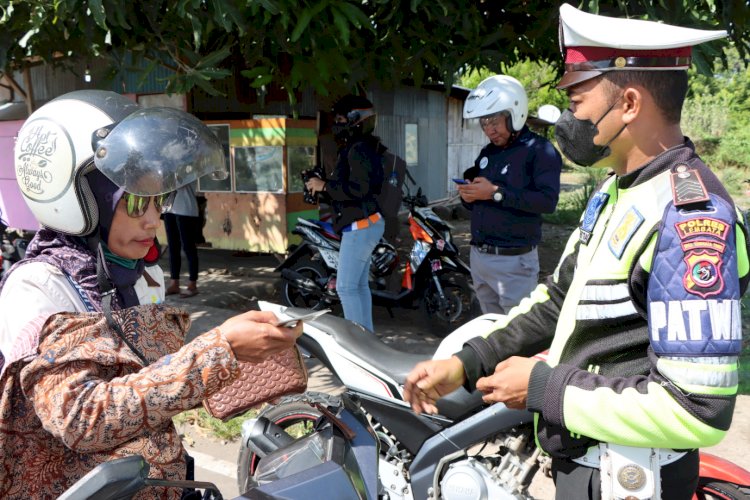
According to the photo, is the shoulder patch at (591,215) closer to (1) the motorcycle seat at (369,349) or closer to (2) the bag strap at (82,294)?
(1) the motorcycle seat at (369,349)

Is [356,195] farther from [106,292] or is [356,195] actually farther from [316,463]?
[106,292]

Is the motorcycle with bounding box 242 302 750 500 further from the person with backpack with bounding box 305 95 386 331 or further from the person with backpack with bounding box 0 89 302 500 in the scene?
the person with backpack with bounding box 305 95 386 331

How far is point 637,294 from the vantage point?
1.34 meters

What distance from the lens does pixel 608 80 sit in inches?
57.4

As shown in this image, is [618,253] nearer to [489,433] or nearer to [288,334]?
[288,334]

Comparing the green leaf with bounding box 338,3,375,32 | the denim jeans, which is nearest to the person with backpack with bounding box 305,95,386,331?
the denim jeans

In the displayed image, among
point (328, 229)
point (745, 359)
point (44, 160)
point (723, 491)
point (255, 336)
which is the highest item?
point (44, 160)

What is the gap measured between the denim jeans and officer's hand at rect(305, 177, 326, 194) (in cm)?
114

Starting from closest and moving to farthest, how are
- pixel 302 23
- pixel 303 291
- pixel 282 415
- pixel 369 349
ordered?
pixel 369 349, pixel 282 415, pixel 302 23, pixel 303 291

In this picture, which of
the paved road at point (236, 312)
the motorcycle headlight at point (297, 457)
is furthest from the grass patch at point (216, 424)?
the motorcycle headlight at point (297, 457)

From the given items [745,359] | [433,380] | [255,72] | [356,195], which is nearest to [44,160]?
[433,380]

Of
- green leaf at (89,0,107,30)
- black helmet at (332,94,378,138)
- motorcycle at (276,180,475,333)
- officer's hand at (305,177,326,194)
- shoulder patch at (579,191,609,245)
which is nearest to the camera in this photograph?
shoulder patch at (579,191,609,245)

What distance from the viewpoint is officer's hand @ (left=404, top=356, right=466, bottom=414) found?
5.79 feet

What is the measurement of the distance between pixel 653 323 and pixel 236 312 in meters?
5.25
